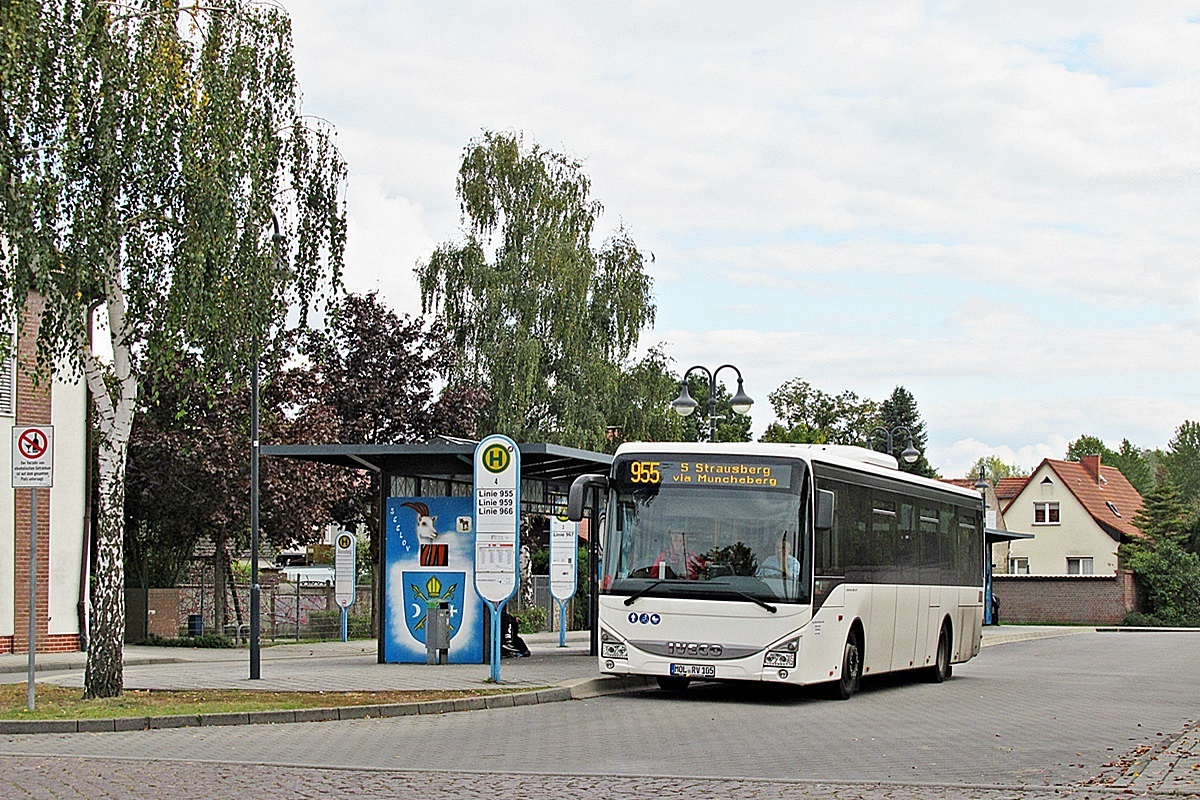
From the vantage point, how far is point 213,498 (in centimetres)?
3378

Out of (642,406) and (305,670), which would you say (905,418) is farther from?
(305,670)

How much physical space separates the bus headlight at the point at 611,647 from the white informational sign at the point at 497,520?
4.78 feet

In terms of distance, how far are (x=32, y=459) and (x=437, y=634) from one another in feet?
28.5

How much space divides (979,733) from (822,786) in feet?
15.7

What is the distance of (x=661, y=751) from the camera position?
44.9 feet

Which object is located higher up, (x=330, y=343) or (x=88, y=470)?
(x=330, y=343)

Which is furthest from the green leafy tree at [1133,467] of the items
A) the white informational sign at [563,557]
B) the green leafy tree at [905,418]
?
the white informational sign at [563,557]

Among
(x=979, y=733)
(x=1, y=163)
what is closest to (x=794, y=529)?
(x=979, y=733)

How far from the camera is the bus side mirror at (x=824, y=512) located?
18844 mm

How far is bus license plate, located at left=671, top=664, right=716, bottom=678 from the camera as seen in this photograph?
18547mm

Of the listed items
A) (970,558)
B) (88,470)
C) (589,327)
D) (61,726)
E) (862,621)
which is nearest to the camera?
(61,726)

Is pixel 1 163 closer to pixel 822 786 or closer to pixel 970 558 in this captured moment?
pixel 822 786

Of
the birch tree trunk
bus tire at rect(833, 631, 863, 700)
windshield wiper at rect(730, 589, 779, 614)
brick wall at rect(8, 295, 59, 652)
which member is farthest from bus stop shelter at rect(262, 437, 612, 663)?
brick wall at rect(8, 295, 59, 652)

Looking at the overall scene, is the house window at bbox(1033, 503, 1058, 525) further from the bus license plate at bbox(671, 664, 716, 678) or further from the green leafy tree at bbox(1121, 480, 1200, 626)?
the bus license plate at bbox(671, 664, 716, 678)
